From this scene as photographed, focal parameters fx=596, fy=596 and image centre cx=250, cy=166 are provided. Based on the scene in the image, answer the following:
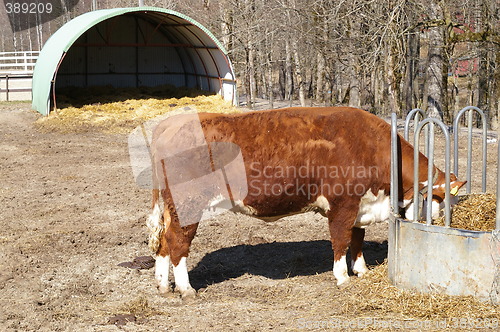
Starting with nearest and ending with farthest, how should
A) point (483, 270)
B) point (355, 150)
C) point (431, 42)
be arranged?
point (483, 270) < point (355, 150) < point (431, 42)

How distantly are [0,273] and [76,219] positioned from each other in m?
2.24

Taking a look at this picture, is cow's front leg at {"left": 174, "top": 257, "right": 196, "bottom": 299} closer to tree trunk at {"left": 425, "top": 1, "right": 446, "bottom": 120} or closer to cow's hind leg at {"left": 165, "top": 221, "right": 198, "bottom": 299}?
cow's hind leg at {"left": 165, "top": 221, "right": 198, "bottom": 299}

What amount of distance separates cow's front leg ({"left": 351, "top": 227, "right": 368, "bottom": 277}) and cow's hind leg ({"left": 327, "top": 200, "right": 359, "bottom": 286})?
1.24 ft

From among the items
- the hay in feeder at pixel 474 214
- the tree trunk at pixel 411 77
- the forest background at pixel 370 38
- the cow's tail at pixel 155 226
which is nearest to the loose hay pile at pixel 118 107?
the forest background at pixel 370 38

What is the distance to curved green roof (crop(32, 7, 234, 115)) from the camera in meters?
19.2

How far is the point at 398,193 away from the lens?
5902mm

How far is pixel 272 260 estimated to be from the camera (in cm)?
704

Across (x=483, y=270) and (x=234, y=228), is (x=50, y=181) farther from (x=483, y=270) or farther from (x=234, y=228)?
(x=483, y=270)

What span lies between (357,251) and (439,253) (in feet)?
4.08

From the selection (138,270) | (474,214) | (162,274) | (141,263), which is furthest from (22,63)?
(474,214)

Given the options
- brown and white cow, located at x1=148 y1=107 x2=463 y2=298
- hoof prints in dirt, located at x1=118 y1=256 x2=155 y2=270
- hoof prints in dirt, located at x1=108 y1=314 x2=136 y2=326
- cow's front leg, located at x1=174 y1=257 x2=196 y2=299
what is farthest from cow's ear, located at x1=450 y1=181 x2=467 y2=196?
hoof prints in dirt, located at x1=118 y1=256 x2=155 y2=270

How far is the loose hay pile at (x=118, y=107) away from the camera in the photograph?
Result: 58.6 ft

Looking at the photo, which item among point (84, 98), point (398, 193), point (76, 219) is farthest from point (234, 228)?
point (84, 98)

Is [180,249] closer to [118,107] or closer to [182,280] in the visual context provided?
[182,280]
